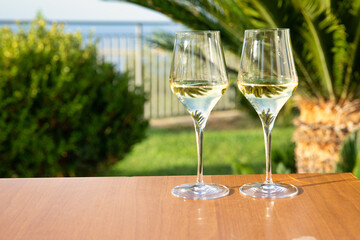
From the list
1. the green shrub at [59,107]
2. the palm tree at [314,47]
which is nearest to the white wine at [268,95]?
the palm tree at [314,47]

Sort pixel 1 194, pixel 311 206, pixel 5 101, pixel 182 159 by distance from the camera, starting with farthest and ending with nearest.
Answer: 1. pixel 182 159
2. pixel 5 101
3. pixel 1 194
4. pixel 311 206

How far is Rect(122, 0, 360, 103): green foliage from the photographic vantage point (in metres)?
3.18

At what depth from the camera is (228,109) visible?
10148mm

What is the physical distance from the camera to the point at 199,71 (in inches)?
39.4

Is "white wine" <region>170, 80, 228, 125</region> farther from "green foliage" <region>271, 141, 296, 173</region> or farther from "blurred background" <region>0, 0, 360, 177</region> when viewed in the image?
"green foliage" <region>271, 141, 296, 173</region>

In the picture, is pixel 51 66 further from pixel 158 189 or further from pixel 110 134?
pixel 158 189

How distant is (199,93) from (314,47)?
2.60 metres

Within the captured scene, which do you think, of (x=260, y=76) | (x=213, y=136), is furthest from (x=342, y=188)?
(x=213, y=136)

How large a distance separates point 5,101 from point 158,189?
302 centimetres

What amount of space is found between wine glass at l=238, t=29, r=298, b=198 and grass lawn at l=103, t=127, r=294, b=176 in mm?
4131

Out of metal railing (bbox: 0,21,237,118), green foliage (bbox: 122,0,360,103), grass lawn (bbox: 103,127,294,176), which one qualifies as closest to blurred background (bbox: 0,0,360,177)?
green foliage (bbox: 122,0,360,103)

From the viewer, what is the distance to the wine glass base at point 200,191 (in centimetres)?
103

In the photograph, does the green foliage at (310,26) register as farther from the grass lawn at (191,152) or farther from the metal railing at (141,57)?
the metal railing at (141,57)

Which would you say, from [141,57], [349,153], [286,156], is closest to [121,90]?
[286,156]
